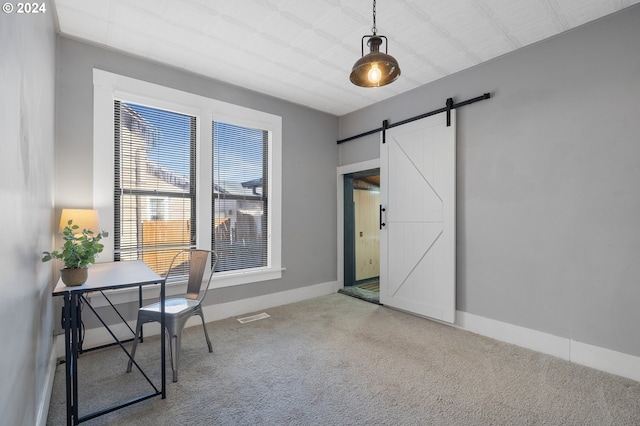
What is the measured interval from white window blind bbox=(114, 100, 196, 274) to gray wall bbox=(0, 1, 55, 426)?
48.4 inches

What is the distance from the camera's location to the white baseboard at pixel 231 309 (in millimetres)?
2773

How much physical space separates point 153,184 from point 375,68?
2.56 metres

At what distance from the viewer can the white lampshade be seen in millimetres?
2434

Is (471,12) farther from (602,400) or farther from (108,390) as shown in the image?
(108,390)

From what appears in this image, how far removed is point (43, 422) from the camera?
1707 millimetres

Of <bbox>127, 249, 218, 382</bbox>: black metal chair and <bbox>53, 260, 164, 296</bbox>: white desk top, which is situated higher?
<bbox>53, 260, 164, 296</bbox>: white desk top

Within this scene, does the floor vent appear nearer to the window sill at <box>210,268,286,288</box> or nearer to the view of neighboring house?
the window sill at <box>210,268,286,288</box>

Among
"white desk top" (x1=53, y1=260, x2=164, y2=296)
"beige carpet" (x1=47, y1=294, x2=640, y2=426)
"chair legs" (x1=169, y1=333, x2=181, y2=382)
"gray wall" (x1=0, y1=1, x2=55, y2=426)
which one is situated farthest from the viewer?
"chair legs" (x1=169, y1=333, x2=181, y2=382)

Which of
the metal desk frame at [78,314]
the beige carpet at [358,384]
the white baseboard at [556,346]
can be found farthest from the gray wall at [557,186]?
the metal desk frame at [78,314]

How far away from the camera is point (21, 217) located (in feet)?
4.03

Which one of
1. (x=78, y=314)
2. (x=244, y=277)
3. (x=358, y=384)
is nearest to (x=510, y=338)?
(x=358, y=384)

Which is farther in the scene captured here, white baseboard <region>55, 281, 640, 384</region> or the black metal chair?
white baseboard <region>55, 281, 640, 384</region>

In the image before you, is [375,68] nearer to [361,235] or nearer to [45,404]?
[45,404]

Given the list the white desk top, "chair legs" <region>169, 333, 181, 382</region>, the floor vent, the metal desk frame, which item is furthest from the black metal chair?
the floor vent
